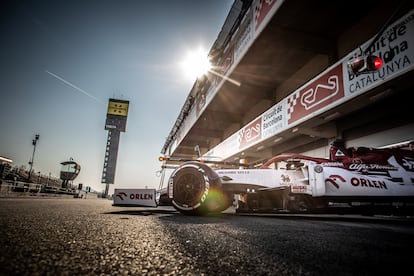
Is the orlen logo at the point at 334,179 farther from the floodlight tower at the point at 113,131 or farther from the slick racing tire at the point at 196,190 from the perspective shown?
the floodlight tower at the point at 113,131

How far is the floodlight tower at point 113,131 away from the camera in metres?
49.7

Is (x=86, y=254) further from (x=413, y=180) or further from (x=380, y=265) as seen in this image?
(x=413, y=180)

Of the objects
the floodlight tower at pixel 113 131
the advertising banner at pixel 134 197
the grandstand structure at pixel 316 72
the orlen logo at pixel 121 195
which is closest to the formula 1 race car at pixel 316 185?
the grandstand structure at pixel 316 72

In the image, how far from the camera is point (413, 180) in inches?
126

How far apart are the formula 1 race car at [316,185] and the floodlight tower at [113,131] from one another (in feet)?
164

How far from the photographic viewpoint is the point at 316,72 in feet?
28.2

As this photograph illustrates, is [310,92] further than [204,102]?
No

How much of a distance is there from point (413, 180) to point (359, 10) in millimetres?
5864

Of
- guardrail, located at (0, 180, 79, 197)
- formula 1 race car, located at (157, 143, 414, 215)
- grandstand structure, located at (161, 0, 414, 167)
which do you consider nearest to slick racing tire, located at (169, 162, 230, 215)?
formula 1 race car, located at (157, 143, 414, 215)

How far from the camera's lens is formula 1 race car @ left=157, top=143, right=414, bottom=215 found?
10.5 feet

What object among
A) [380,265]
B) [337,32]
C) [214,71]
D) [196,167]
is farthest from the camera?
[214,71]

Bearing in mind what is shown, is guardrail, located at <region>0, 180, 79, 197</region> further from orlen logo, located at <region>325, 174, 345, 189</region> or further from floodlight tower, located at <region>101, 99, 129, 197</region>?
floodlight tower, located at <region>101, 99, 129, 197</region>

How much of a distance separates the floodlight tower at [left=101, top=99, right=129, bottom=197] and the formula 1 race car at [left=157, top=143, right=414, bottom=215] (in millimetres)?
50082

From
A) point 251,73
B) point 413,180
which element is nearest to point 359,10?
point 251,73
